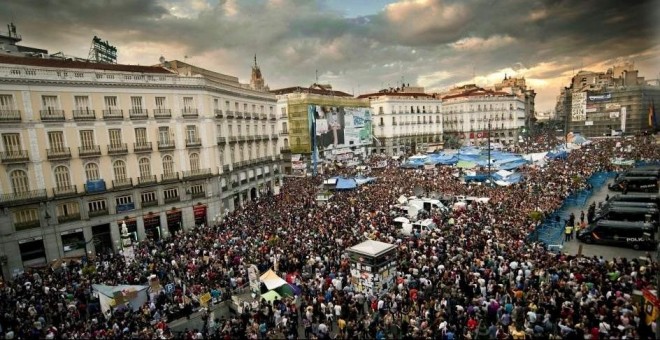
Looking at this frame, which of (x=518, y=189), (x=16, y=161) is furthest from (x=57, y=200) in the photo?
(x=518, y=189)

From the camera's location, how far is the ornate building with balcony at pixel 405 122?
270ft

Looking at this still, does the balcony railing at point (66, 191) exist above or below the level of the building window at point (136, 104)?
below

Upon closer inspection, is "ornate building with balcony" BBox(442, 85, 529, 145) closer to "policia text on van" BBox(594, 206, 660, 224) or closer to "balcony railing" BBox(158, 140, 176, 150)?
"policia text on van" BBox(594, 206, 660, 224)

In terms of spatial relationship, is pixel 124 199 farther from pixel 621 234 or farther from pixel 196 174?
pixel 621 234

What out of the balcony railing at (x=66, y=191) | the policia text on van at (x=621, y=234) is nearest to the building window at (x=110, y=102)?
the balcony railing at (x=66, y=191)

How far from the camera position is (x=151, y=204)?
3189cm

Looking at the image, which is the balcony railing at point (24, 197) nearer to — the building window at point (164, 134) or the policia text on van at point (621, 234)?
the building window at point (164, 134)

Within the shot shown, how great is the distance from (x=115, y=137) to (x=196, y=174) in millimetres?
7282

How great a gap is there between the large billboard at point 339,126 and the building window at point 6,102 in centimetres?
3699

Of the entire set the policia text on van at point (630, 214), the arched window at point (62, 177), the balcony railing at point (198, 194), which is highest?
the arched window at point (62, 177)

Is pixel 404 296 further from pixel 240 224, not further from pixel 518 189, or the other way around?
pixel 518 189

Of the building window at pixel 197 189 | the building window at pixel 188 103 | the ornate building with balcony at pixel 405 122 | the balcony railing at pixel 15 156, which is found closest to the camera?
the balcony railing at pixel 15 156

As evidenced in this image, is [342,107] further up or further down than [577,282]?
further up

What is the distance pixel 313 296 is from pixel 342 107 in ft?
182
